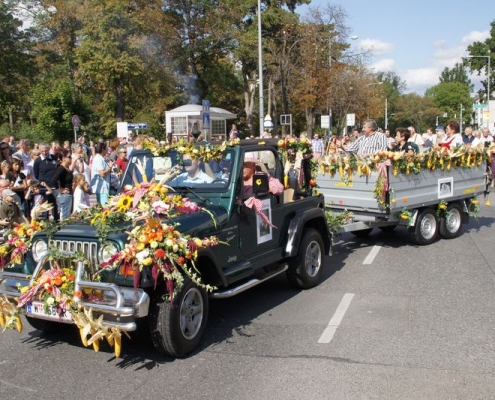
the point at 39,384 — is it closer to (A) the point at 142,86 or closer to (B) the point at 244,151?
(B) the point at 244,151

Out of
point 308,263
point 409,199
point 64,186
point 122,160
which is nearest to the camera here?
point 308,263

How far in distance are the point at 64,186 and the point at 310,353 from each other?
307 inches

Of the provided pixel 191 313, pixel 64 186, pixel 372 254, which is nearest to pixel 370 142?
pixel 372 254

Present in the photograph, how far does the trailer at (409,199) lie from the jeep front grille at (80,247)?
4.45m

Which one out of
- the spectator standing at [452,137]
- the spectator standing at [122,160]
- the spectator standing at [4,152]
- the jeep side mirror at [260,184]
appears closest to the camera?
the jeep side mirror at [260,184]

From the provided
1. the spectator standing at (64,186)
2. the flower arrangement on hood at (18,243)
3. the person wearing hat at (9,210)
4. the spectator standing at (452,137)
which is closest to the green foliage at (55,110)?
the spectator standing at (64,186)

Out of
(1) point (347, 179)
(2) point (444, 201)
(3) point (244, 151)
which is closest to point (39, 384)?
(3) point (244, 151)

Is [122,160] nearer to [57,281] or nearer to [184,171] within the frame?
[184,171]

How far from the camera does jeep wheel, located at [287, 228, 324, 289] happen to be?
659 cm

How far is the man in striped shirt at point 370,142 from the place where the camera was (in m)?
9.32

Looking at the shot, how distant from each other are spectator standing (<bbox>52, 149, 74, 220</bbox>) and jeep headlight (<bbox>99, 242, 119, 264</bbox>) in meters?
6.19

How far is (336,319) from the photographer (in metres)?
5.67

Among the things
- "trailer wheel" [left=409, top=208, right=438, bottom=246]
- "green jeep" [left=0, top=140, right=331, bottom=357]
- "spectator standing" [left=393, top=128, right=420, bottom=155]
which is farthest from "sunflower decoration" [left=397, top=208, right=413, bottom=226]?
"green jeep" [left=0, top=140, right=331, bottom=357]

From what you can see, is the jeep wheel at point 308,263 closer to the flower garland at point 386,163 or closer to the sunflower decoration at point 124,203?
the flower garland at point 386,163
